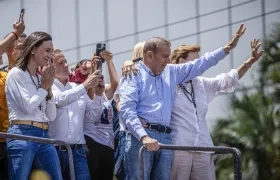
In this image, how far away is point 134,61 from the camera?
10.2 metres

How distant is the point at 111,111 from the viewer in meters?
10.9

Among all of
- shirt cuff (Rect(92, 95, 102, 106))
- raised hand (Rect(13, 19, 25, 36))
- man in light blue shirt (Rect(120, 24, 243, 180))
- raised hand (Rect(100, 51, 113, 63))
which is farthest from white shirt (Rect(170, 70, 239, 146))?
raised hand (Rect(13, 19, 25, 36))

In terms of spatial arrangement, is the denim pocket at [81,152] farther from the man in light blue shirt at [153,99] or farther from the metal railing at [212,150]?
the metal railing at [212,150]

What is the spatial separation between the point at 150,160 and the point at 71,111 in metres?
1.26

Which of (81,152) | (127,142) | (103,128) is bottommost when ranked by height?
(81,152)

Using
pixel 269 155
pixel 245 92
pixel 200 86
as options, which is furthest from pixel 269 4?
Answer: pixel 200 86

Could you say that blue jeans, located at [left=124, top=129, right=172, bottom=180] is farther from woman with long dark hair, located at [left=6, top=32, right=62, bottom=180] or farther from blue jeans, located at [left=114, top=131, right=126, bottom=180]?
woman with long dark hair, located at [left=6, top=32, right=62, bottom=180]

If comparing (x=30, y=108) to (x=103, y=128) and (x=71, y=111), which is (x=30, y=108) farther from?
(x=103, y=128)

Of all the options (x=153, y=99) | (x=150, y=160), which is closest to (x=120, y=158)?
(x=150, y=160)

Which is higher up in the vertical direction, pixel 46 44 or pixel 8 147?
pixel 46 44

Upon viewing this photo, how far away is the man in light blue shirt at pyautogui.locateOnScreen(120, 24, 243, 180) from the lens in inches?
379

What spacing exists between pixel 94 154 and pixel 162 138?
119 centimetres

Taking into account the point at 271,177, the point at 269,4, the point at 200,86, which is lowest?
the point at 271,177

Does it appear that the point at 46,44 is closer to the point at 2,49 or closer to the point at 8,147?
the point at 2,49
